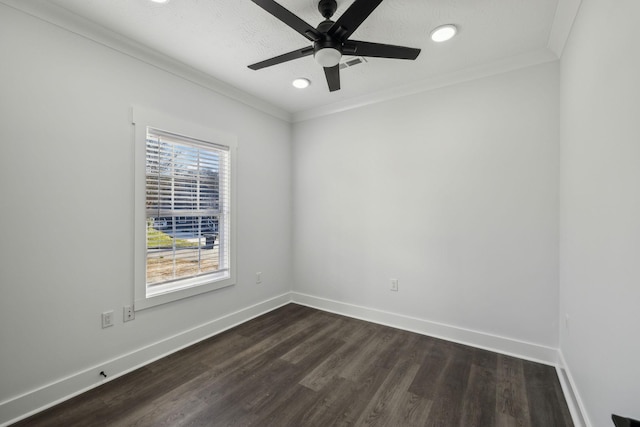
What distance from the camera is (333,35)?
1700 mm

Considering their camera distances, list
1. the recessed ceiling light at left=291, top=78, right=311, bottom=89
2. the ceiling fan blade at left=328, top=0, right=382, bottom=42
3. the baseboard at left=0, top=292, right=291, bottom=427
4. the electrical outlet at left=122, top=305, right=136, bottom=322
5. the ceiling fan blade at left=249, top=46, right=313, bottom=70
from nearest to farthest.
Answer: the ceiling fan blade at left=328, top=0, right=382, bottom=42, the baseboard at left=0, top=292, right=291, bottom=427, the ceiling fan blade at left=249, top=46, right=313, bottom=70, the electrical outlet at left=122, top=305, right=136, bottom=322, the recessed ceiling light at left=291, top=78, right=311, bottom=89

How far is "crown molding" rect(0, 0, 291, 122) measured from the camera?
5.99 feet

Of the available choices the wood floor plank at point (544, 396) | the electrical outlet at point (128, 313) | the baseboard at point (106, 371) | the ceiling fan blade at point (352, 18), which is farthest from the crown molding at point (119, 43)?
the wood floor plank at point (544, 396)

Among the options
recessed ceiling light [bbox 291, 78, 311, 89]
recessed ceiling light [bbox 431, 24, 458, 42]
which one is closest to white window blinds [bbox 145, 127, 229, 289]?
recessed ceiling light [bbox 291, 78, 311, 89]

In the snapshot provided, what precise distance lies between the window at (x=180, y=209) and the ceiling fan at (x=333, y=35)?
4.21 feet

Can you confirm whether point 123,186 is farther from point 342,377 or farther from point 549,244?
point 549,244

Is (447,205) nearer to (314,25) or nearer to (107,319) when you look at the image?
(314,25)

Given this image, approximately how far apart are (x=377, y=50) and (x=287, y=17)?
2.09 ft

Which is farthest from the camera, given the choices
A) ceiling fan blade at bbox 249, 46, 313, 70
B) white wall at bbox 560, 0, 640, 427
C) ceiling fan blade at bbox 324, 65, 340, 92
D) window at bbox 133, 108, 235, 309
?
window at bbox 133, 108, 235, 309

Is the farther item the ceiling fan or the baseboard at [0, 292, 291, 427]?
the baseboard at [0, 292, 291, 427]

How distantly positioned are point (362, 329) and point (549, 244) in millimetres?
1944

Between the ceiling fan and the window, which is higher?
the ceiling fan

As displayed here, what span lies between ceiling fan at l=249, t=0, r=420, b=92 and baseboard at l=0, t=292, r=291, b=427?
260 cm

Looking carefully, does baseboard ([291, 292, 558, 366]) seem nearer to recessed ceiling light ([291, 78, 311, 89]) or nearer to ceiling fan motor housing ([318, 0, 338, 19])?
recessed ceiling light ([291, 78, 311, 89])
